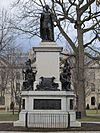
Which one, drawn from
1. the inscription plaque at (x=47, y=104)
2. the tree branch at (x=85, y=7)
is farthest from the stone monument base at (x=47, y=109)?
the tree branch at (x=85, y=7)

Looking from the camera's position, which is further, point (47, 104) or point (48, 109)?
point (47, 104)

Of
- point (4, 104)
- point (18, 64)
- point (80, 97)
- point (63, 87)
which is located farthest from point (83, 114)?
point (4, 104)

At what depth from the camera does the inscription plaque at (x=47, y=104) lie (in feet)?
78.8

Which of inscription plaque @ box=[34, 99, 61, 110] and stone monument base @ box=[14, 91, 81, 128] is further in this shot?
inscription plaque @ box=[34, 99, 61, 110]

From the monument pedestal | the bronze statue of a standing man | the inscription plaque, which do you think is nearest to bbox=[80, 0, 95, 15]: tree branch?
the bronze statue of a standing man

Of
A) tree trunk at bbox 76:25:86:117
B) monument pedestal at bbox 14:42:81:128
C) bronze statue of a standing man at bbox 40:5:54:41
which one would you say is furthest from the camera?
tree trunk at bbox 76:25:86:117

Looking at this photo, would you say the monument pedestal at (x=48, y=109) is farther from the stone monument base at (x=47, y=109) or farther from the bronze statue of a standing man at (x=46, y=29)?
the bronze statue of a standing man at (x=46, y=29)

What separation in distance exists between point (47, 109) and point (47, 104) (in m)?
0.33

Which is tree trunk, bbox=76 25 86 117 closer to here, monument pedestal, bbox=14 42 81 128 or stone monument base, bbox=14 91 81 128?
monument pedestal, bbox=14 42 81 128

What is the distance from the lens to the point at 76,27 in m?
42.7

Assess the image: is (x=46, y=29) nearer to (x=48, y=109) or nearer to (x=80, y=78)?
(x=48, y=109)

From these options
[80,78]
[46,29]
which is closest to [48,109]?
[46,29]

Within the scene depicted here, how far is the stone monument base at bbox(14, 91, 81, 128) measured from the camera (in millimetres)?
23656

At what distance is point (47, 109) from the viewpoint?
23953mm
